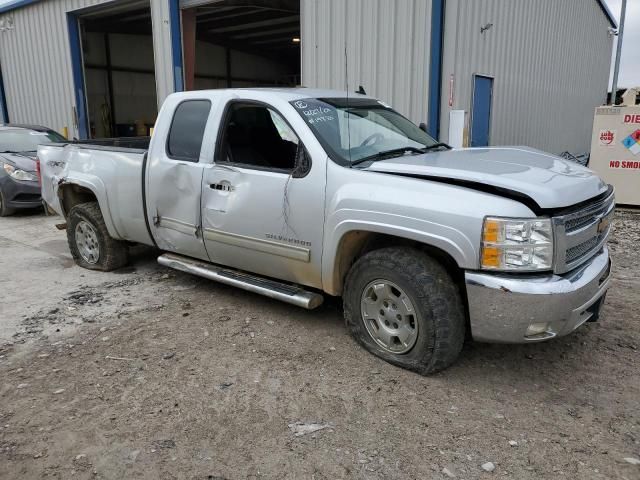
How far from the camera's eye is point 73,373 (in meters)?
3.65

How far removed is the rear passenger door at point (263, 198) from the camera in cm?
387

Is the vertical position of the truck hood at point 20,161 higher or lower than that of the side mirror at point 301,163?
lower

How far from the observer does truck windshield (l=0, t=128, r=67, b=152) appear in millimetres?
10016

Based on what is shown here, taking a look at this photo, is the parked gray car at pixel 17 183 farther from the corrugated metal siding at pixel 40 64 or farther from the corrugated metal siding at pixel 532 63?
the corrugated metal siding at pixel 532 63

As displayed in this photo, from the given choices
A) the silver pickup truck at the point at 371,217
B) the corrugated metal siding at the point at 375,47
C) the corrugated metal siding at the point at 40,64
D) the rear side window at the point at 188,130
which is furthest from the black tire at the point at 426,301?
the corrugated metal siding at the point at 40,64

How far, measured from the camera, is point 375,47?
27.5 feet

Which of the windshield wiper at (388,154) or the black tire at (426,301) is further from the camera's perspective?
the windshield wiper at (388,154)

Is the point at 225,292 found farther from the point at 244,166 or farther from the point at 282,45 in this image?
the point at 282,45

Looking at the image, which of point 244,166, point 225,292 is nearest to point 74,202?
point 225,292

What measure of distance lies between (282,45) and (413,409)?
847 inches

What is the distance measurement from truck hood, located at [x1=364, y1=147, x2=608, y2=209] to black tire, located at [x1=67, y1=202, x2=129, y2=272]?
11.2ft

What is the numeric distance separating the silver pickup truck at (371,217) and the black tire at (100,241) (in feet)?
1.23

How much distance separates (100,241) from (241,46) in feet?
62.4

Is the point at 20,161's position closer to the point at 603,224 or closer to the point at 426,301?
the point at 426,301
